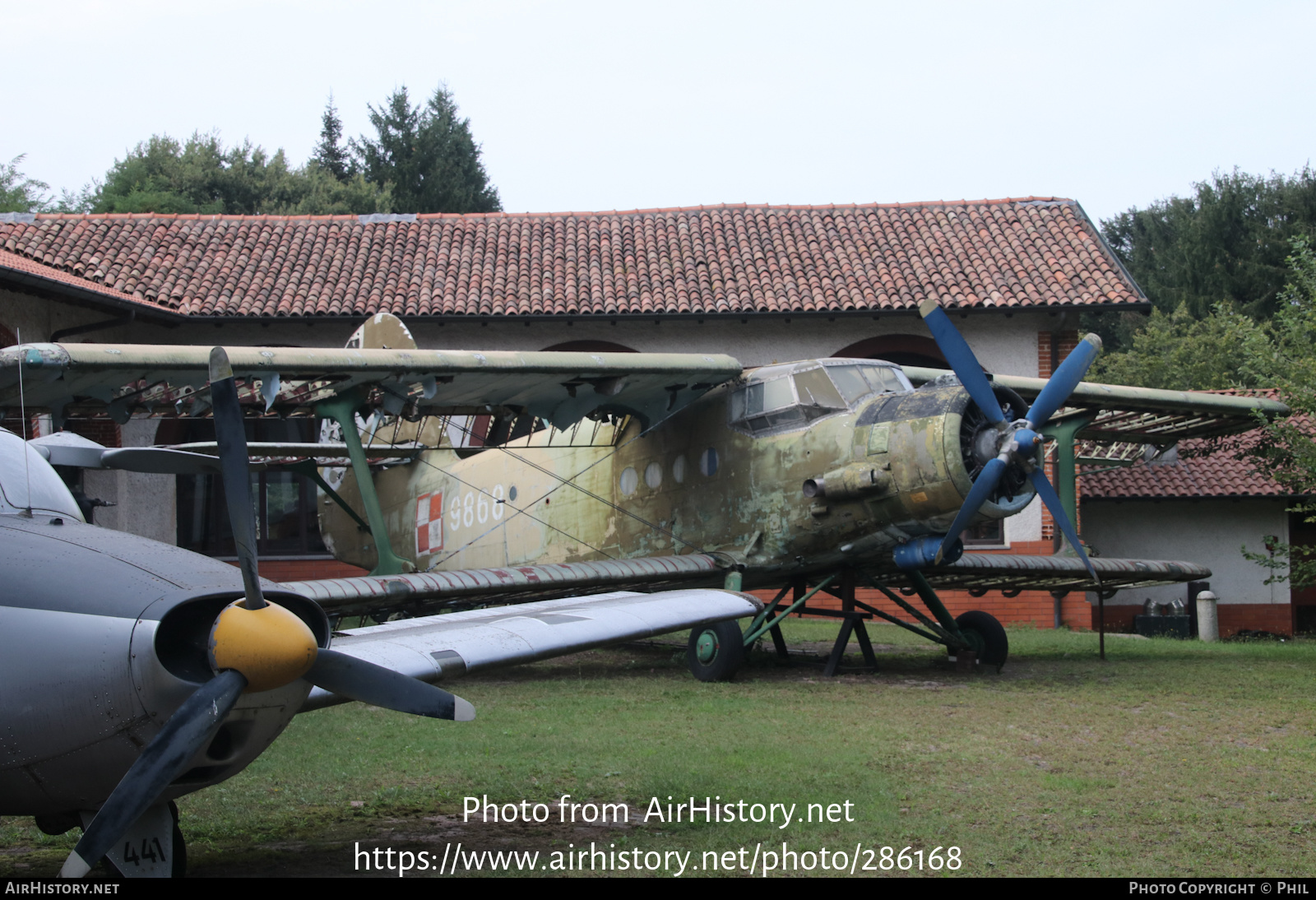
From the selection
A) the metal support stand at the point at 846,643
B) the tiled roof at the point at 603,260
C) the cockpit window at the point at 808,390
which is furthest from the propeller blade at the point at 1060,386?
the tiled roof at the point at 603,260

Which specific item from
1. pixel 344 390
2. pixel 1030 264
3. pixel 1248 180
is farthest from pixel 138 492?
pixel 1248 180

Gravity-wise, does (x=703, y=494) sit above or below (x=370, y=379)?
below

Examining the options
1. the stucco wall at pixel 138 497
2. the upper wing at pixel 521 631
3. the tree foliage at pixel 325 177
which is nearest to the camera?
the upper wing at pixel 521 631

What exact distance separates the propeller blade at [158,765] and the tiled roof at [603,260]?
17490 mm

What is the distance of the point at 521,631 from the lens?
6.32 metres

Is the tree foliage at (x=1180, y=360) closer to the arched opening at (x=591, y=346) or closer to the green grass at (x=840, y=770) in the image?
the arched opening at (x=591, y=346)

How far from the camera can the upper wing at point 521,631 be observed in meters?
5.70

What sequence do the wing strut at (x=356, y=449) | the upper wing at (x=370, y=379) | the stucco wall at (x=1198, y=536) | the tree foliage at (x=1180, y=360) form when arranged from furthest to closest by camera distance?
the tree foliage at (x=1180, y=360)
the stucco wall at (x=1198, y=536)
the wing strut at (x=356, y=449)
the upper wing at (x=370, y=379)

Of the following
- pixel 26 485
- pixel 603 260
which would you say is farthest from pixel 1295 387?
pixel 26 485

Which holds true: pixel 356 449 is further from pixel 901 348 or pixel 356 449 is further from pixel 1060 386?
pixel 901 348

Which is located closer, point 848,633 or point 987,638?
point 848,633

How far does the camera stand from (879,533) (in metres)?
11.6

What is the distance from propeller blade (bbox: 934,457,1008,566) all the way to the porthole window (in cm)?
302

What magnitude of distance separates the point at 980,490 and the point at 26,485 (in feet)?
25.4
